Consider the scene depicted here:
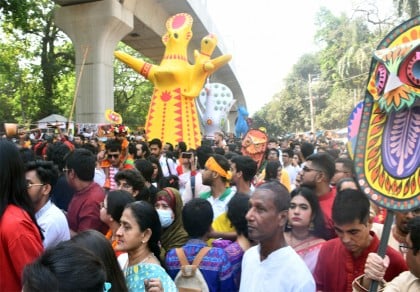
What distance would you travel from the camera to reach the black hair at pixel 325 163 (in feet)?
13.1

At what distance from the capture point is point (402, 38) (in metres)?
2.35

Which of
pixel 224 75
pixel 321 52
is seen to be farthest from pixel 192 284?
pixel 321 52

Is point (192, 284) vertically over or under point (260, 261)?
under

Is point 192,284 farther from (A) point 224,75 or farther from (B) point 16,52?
(A) point 224,75

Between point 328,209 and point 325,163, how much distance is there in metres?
0.49

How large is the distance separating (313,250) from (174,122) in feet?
34.5

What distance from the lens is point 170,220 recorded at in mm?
3570

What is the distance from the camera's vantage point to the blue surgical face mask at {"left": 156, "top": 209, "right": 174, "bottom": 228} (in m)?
3.53

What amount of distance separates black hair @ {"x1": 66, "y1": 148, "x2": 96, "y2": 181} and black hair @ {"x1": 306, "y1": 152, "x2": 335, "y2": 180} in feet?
6.28

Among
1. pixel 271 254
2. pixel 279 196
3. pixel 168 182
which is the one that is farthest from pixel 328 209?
pixel 168 182

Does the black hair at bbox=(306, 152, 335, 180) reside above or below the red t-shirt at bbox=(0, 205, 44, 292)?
above

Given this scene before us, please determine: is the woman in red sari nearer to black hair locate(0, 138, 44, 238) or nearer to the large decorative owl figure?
the large decorative owl figure

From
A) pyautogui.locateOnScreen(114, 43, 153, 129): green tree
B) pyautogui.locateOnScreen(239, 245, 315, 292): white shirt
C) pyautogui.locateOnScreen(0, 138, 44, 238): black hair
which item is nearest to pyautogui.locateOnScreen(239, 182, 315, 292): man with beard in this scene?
pyautogui.locateOnScreen(239, 245, 315, 292): white shirt

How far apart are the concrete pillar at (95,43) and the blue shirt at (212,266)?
13.6 metres
